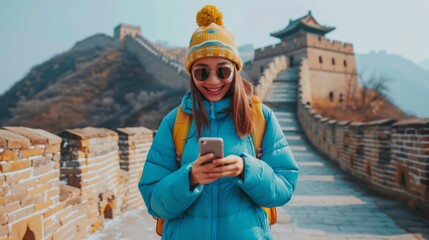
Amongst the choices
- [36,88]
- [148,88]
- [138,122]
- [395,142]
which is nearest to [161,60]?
[148,88]

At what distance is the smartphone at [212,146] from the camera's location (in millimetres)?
1336

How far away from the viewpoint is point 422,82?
149 metres

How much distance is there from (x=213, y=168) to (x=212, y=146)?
0.10 meters

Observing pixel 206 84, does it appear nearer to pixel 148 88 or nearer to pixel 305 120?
pixel 305 120

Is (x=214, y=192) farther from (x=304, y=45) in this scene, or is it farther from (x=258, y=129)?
(x=304, y=45)

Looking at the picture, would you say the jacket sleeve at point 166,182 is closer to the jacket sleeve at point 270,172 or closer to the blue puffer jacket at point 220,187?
the blue puffer jacket at point 220,187

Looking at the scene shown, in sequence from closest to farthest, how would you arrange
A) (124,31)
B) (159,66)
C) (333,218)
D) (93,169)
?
(93,169) < (333,218) < (159,66) < (124,31)

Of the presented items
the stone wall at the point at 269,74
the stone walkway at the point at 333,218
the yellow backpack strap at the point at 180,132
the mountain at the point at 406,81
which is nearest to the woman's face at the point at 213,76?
the yellow backpack strap at the point at 180,132

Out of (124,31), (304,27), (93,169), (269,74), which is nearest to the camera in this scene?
(93,169)

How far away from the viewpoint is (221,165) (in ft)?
4.54

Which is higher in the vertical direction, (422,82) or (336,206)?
(422,82)

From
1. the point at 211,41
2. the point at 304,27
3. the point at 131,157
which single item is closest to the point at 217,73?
the point at 211,41

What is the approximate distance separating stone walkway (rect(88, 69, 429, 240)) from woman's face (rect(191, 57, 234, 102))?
2.69 meters

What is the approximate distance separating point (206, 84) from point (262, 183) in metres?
0.60
